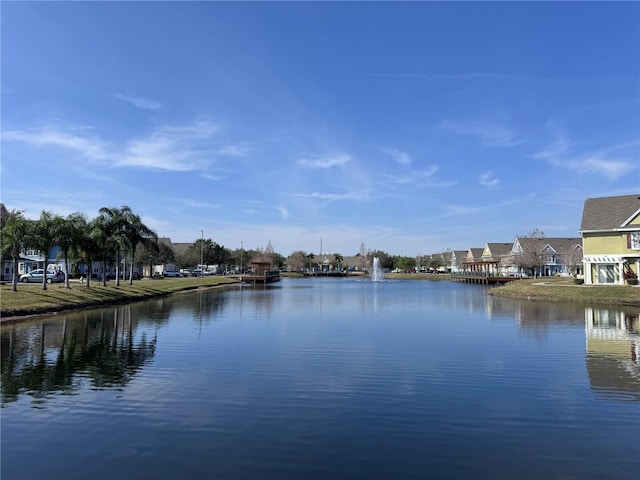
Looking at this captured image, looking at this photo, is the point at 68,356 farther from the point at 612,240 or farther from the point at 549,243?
the point at 549,243

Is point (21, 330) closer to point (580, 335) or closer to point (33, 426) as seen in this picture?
point (33, 426)

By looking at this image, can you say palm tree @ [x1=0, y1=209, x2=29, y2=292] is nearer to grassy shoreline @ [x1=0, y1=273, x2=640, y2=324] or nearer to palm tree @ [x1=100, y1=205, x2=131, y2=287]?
grassy shoreline @ [x1=0, y1=273, x2=640, y2=324]

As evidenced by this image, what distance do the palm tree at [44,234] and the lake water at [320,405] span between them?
1549 centimetres

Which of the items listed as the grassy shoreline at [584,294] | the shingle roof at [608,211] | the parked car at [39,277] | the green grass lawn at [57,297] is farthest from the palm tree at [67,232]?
the shingle roof at [608,211]

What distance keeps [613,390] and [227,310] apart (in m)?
27.9

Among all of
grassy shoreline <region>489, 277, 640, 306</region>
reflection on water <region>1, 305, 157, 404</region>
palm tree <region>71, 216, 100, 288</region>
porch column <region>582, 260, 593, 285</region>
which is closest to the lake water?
reflection on water <region>1, 305, 157, 404</region>

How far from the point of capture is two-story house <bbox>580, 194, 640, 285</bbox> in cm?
4866

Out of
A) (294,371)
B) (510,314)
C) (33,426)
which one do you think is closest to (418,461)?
(294,371)

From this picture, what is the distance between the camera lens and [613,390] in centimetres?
1252

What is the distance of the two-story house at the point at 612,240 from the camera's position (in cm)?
4866

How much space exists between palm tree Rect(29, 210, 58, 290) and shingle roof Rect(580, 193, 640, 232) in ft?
182

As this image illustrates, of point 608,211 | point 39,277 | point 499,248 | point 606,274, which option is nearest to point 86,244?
point 39,277

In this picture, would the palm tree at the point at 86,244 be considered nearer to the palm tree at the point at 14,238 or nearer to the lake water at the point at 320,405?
the palm tree at the point at 14,238

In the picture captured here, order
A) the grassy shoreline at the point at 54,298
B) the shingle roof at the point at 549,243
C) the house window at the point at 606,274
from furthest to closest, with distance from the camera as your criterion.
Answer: the shingle roof at the point at 549,243, the house window at the point at 606,274, the grassy shoreline at the point at 54,298
